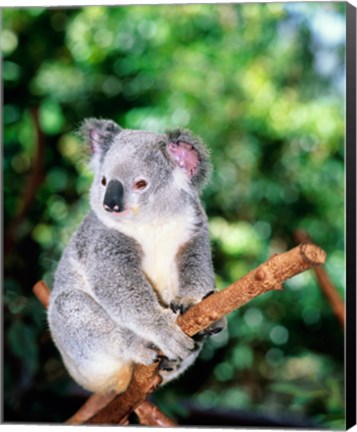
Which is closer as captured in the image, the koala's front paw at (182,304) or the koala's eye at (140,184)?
the koala's front paw at (182,304)

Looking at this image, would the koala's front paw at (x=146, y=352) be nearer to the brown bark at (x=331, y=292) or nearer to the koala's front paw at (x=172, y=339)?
the koala's front paw at (x=172, y=339)

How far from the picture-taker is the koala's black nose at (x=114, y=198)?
234cm

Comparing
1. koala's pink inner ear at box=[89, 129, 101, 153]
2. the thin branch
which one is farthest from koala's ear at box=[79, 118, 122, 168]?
the thin branch

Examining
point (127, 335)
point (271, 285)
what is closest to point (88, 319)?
point (127, 335)

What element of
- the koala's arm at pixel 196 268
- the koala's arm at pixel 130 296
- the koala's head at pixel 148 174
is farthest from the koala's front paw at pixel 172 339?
the koala's head at pixel 148 174

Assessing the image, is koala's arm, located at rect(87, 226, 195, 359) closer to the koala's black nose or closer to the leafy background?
the koala's black nose

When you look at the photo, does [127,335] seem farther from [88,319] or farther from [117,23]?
[117,23]

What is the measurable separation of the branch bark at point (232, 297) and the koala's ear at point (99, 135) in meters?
0.69

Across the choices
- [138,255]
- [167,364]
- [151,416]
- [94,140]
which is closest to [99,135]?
[94,140]

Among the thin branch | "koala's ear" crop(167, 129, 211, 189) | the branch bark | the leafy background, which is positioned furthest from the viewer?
the leafy background

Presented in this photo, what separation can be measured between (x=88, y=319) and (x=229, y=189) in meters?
1.14

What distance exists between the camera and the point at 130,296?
230 cm

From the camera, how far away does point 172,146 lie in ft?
7.99

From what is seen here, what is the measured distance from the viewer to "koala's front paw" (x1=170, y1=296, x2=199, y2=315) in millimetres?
2281
